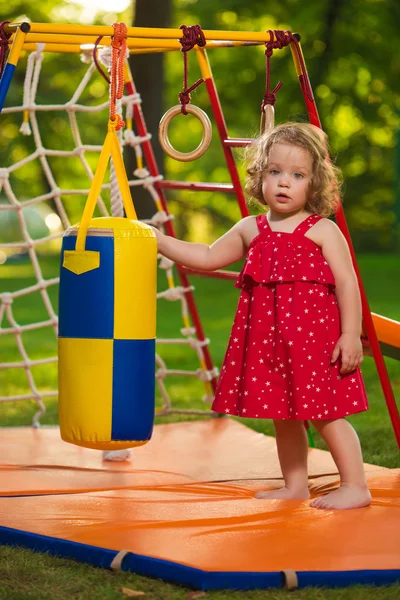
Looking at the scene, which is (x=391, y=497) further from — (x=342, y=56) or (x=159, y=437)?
(x=342, y=56)

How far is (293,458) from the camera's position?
9.81 ft

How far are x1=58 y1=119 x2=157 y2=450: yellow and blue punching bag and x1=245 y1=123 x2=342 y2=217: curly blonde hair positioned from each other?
1.62 ft

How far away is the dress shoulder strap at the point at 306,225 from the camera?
2914 mm

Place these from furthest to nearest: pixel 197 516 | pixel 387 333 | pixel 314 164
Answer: pixel 387 333
pixel 314 164
pixel 197 516

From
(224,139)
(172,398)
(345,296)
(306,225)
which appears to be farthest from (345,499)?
(172,398)

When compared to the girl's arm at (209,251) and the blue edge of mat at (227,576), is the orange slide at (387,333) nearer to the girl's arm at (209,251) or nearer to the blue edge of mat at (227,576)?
the girl's arm at (209,251)

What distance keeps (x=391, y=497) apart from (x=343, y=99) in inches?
297

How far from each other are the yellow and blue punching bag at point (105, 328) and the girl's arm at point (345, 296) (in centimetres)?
56

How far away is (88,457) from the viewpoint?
3.64m

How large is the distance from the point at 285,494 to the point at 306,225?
0.80 metres

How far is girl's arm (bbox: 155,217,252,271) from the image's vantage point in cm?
300

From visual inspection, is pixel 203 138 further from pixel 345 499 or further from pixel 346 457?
pixel 345 499

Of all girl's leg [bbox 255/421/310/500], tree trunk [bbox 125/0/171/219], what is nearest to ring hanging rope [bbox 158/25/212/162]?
girl's leg [bbox 255/421/310/500]

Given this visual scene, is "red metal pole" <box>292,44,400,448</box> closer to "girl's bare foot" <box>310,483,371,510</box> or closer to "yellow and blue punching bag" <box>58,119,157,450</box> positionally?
"girl's bare foot" <box>310,483,371,510</box>
